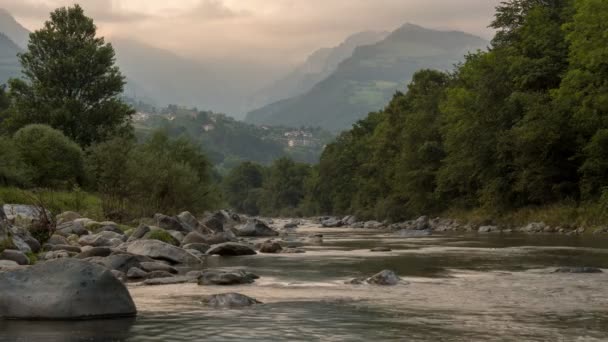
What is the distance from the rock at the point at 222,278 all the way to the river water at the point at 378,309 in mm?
487

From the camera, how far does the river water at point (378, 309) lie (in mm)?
12336

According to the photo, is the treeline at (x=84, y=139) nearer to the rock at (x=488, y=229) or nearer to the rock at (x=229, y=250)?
the rock at (x=229, y=250)

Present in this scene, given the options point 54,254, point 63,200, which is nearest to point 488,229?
point 63,200

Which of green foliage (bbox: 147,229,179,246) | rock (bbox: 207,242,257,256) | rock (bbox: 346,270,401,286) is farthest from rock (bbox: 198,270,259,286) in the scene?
green foliage (bbox: 147,229,179,246)

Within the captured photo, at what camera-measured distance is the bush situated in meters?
53.7

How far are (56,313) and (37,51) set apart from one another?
199 ft

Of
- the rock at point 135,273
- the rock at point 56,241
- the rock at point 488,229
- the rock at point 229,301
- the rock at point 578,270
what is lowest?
the rock at point 488,229

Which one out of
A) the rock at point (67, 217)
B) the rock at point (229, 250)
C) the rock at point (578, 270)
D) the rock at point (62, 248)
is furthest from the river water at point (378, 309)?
the rock at point (67, 217)

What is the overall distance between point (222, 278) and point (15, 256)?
6753 mm

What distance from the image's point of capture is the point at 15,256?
21719 millimetres

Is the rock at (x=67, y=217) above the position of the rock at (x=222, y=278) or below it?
above

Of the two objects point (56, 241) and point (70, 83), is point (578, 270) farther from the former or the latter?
point (70, 83)

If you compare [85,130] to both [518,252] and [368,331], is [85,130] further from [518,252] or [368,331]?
[368,331]

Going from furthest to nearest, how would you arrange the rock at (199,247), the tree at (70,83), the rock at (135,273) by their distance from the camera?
the tree at (70,83), the rock at (199,247), the rock at (135,273)
